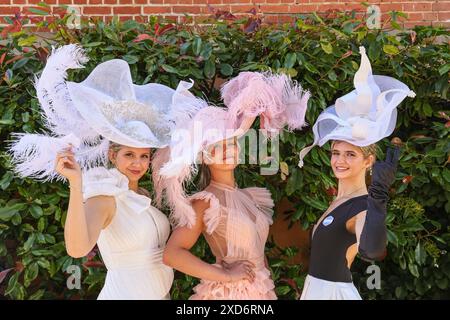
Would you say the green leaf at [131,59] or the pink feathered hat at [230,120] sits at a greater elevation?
the green leaf at [131,59]

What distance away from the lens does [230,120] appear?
10.7ft

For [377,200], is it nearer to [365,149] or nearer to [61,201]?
[365,149]

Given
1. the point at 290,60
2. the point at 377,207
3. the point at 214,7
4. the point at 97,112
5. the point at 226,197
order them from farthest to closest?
1. the point at 214,7
2. the point at 290,60
3. the point at 226,197
4. the point at 97,112
5. the point at 377,207

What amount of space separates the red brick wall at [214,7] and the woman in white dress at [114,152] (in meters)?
1.64

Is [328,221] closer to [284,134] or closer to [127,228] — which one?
[284,134]

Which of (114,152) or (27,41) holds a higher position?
(27,41)

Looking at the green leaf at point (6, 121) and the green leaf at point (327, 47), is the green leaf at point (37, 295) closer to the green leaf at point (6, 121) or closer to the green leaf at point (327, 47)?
the green leaf at point (6, 121)

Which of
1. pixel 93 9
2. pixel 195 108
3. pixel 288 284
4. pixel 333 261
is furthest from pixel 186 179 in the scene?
pixel 93 9

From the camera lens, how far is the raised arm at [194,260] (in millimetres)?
3211

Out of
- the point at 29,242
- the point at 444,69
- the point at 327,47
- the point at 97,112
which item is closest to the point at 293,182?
the point at 327,47

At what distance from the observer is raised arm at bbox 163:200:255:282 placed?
3211 mm

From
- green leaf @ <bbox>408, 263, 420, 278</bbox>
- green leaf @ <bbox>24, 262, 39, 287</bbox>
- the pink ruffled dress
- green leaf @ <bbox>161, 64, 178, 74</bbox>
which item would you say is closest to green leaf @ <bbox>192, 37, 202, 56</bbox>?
green leaf @ <bbox>161, 64, 178, 74</bbox>

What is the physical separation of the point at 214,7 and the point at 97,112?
6.49ft

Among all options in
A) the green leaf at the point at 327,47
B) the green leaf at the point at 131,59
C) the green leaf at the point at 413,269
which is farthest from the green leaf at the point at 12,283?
the green leaf at the point at 413,269
